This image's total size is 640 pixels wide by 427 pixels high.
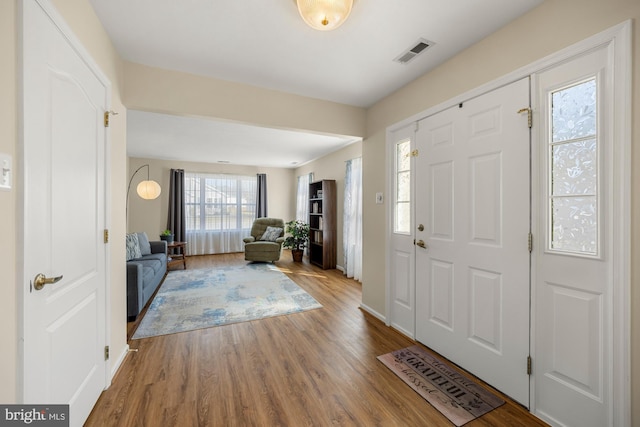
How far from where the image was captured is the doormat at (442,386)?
1619 millimetres

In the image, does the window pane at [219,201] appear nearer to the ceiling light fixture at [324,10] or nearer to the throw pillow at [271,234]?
the throw pillow at [271,234]

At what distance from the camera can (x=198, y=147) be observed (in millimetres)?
5227

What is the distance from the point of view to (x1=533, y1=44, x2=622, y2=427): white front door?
1320 mm

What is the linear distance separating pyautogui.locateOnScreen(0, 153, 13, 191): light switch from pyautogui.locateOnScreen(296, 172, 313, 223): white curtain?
18.6 feet

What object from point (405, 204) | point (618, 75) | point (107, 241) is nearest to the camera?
point (618, 75)

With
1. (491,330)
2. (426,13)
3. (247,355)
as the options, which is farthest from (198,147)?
(491,330)

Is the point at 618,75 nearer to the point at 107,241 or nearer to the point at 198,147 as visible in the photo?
the point at 107,241

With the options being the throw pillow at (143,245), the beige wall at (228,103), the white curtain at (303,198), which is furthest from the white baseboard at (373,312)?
the throw pillow at (143,245)

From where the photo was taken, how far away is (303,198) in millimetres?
7070

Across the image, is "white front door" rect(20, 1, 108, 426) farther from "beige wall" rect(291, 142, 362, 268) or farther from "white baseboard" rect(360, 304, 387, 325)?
"beige wall" rect(291, 142, 362, 268)

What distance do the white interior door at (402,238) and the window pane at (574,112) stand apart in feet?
3.67

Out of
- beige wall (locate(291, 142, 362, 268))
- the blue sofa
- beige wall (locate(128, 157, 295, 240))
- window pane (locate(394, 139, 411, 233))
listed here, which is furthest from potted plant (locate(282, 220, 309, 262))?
window pane (locate(394, 139, 411, 233))

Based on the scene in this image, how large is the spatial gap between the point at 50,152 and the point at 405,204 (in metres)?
2.60

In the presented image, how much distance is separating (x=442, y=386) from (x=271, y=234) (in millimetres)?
4910
